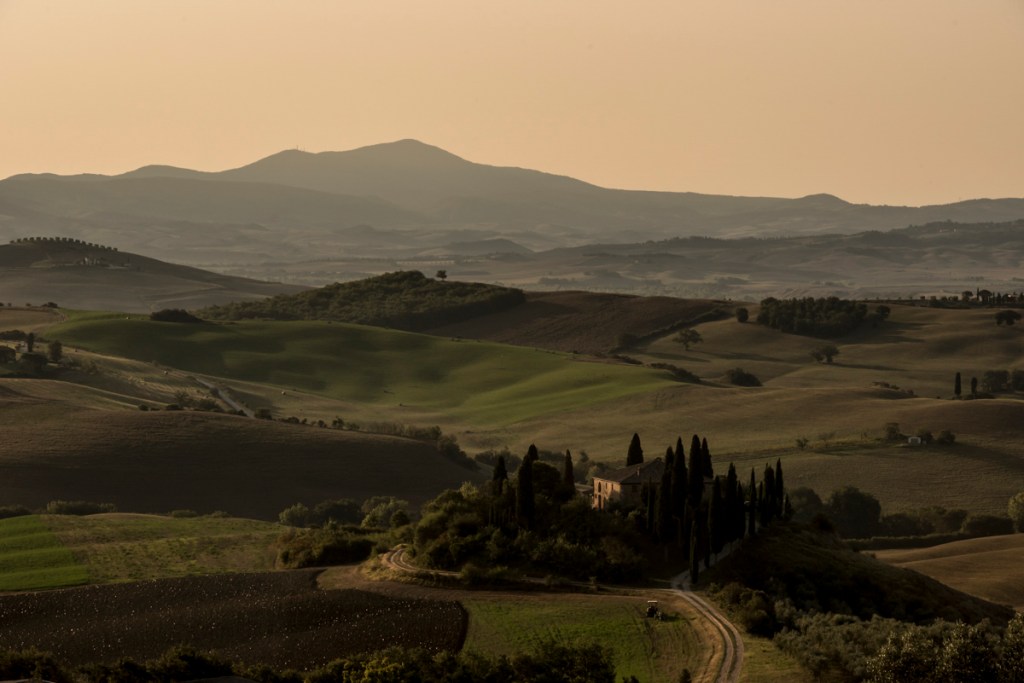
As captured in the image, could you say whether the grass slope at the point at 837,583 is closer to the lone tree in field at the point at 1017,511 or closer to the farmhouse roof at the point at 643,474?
the farmhouse roof at the point at 643,474

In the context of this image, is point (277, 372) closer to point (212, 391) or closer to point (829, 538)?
point (212, 391)

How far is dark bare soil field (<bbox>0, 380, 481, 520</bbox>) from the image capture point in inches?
4769

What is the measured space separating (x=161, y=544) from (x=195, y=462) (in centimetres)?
3809

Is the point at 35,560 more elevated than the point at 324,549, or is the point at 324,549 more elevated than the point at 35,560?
the point at 324,549

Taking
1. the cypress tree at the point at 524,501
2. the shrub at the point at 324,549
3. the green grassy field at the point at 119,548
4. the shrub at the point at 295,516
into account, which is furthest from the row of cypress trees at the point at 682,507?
the shrub at the point at 295,516

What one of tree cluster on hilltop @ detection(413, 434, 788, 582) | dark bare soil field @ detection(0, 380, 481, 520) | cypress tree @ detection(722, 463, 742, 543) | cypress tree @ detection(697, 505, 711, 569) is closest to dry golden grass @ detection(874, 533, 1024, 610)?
tree cluster on hilltop @ detection(413, 434, 788, 582)

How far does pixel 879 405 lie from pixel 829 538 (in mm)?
72809

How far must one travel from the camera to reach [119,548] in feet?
296

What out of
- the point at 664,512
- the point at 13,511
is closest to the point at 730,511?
the point at 664,512

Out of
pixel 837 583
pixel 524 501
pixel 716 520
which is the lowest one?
pixel 837 583

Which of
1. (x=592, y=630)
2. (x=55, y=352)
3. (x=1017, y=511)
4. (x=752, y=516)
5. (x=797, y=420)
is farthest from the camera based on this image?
(x=55, y=352)

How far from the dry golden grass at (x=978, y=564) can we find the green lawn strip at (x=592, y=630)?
29.6 m

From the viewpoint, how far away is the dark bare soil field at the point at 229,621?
6444 centimetres

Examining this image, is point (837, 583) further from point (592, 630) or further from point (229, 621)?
point (229, 621)
